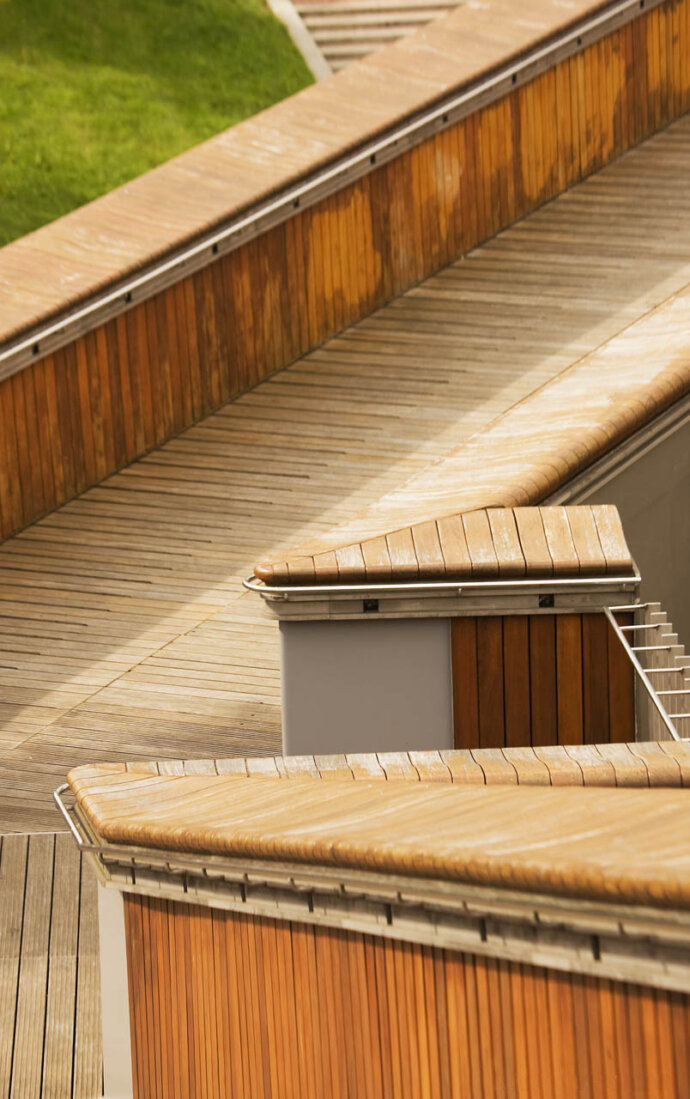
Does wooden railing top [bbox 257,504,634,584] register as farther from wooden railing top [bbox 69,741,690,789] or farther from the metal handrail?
wooden railing top [bbox 69,741,690,789]

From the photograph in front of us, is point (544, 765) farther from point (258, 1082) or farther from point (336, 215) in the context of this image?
point (336, 215)

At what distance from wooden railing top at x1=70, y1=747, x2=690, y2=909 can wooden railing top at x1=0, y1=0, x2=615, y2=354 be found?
4.16 metres

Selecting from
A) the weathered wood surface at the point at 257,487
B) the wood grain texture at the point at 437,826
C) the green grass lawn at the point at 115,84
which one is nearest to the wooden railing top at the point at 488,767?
the wood grain texture at the point at 437,826

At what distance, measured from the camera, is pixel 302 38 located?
54.6 feet

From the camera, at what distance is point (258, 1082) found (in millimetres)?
2945

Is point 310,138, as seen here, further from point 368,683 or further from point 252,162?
point 368,683

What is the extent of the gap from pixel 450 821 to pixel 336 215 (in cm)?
615

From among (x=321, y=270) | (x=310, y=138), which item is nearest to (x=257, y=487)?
(x=321, y=270)

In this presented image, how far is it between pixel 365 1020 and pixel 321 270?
611 centimetres

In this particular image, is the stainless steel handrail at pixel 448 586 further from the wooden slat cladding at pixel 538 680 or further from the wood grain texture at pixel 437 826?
the wood grain texture at pixel 437 826

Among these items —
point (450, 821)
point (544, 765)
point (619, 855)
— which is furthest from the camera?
point (544, 765)

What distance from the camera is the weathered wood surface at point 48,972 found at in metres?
4.11

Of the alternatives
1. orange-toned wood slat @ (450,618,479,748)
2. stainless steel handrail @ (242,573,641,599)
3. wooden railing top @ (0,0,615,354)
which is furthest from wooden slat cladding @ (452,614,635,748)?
wooden railing top @ (0,0,615,354)

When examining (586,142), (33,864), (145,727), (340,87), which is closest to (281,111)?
(340,87)
